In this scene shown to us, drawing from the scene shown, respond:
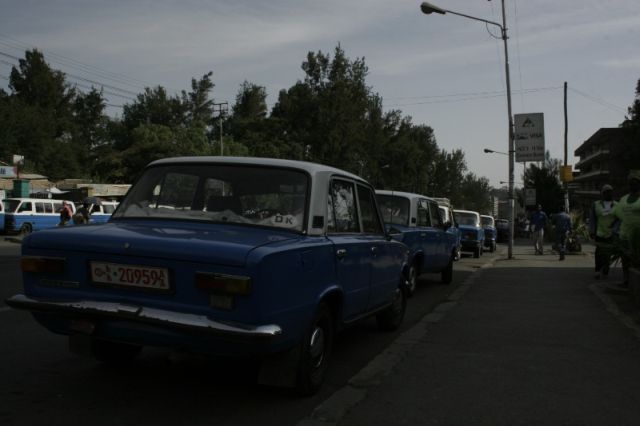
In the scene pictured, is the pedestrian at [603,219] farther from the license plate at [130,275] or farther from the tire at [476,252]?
the tire at [476,252]

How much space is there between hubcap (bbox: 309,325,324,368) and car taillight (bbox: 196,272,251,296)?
3.11 feet

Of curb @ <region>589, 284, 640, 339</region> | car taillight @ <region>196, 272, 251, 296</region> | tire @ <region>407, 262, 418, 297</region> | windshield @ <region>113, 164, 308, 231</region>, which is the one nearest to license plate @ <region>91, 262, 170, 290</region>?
car taillight @ <region>196, 272, 251, 296</region>

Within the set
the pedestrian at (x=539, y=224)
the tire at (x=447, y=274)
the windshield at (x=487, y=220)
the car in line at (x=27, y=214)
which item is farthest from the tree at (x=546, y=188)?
the tire at (x=447, y=274)

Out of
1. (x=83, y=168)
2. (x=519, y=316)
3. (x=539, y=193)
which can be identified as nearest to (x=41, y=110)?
(x=83, y=168)

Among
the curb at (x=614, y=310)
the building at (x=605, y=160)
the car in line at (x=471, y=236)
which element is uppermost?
the building at (x=605, y=160)

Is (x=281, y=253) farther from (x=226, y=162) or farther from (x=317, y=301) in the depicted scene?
(x=226, y=162)

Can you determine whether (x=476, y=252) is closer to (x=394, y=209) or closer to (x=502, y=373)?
(x=394, y=209)

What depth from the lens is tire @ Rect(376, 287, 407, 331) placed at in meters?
7.25

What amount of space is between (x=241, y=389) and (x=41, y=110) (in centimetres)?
8279

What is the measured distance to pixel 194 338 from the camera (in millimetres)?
3891

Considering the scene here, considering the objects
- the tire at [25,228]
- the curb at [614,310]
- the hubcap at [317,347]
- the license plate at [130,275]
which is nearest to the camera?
the license plate at [130,275]

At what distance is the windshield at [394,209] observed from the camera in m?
10.9

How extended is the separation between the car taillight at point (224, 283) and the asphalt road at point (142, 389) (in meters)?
0.84

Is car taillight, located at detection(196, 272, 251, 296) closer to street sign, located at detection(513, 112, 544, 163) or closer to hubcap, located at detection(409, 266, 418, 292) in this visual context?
hubcap, located at detection(409, 266, 418, 292)
